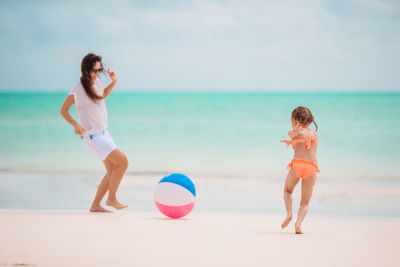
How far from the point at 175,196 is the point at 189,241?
103cm

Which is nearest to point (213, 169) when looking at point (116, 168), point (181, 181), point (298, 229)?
point (116, 168)

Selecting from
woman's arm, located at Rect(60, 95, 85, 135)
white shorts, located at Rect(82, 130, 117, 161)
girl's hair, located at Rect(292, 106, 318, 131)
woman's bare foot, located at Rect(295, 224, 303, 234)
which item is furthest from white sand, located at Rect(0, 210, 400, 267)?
girl's hair, located at Rect(292, 106, 318, 131)

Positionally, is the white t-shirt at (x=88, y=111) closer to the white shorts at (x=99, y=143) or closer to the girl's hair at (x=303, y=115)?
Result: the white shorts at (x=99, y=143)

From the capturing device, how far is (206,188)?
333 inches

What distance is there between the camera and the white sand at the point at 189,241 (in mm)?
3920

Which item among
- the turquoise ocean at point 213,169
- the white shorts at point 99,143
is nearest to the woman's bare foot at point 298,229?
the turquoise ocean at point 213,169

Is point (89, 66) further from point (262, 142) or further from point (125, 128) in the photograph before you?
point (125, 128)

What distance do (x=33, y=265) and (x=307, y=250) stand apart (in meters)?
2.21

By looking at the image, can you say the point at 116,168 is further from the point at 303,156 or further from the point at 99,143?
the point at 303,156

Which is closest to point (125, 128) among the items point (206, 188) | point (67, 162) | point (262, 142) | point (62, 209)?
point (262, 142)

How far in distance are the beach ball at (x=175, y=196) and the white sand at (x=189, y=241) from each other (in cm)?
15

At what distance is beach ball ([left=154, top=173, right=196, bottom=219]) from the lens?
18.1ft

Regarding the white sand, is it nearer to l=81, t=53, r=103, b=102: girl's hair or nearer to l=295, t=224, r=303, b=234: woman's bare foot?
l=295, t=224, r=303, b=234: woman's bare foot

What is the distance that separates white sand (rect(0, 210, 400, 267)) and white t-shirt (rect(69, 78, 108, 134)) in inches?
40.0
